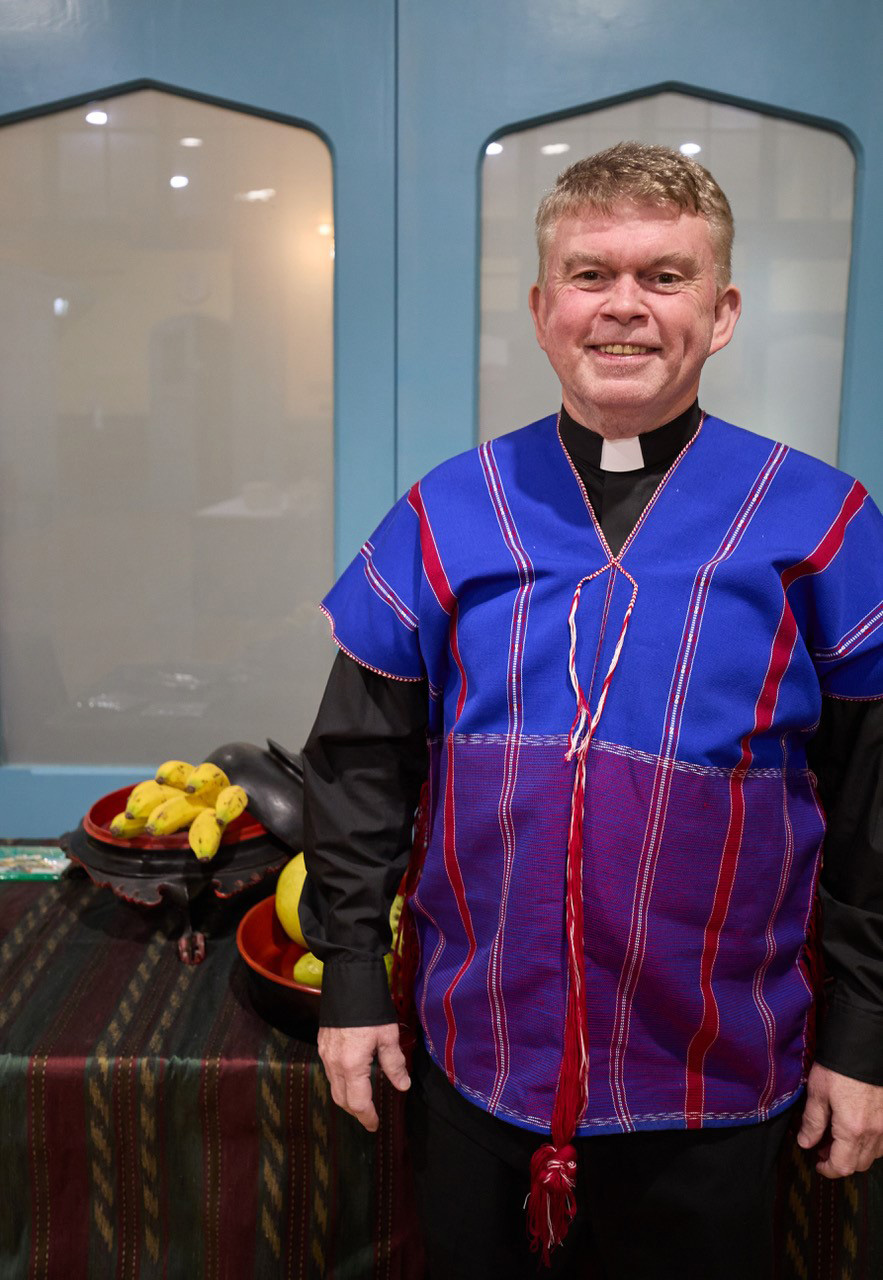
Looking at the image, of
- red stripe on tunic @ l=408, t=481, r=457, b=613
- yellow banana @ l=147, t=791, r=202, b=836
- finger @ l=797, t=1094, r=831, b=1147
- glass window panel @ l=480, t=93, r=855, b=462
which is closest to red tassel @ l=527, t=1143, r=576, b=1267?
finger @ l=797, t=1094, r=831, b=1147

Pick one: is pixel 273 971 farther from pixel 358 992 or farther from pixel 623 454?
pixel 623 454

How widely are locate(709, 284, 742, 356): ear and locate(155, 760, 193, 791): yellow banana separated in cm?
98

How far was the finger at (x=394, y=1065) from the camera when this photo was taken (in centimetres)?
104

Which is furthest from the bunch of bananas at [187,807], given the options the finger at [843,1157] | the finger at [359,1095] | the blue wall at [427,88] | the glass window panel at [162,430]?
the finger at [843,1157]

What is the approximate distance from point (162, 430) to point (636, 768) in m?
1.20

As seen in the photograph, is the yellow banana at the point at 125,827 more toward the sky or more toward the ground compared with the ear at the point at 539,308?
more toward the ground

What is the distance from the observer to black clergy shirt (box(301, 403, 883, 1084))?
952 mm

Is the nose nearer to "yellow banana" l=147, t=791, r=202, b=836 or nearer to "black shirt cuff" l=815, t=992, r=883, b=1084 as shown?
"black shirt cuff" l=815, t=992, r=883, b=1084

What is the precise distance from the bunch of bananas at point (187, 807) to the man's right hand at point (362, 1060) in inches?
17.6

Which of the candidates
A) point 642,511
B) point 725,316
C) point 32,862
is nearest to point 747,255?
point 725,316

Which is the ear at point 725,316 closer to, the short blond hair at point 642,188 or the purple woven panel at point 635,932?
the short blond hair at point 642,188

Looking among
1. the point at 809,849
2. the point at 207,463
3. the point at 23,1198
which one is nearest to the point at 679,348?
the point at 809,849

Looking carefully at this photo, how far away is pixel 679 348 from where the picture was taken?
0.92m

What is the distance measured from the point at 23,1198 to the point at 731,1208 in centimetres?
86
